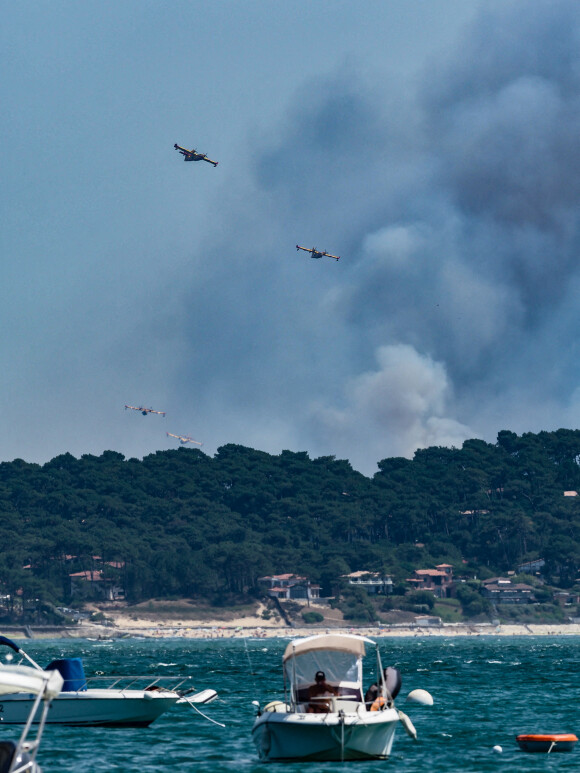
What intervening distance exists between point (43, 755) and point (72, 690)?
8.17 m

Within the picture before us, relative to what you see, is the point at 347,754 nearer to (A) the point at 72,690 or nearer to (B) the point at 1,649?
(A) the point at 72,690

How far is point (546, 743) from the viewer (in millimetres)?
45562

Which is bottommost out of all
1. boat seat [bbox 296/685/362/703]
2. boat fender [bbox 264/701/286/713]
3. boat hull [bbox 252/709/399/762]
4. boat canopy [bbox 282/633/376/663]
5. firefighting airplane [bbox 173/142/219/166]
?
boat hull [bbox 252/709/399/762]

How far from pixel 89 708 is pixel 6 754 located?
82.9 feet

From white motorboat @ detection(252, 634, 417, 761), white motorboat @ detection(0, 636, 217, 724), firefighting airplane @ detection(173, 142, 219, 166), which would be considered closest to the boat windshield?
white motorboat @ detection(252, 634, 417, 761)

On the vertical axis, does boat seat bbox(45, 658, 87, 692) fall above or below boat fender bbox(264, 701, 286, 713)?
above

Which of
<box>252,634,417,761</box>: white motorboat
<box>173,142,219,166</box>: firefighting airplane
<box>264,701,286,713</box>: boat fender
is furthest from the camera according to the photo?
<box>173,142,219,166</box>: firefighting airplane

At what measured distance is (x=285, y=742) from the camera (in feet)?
131

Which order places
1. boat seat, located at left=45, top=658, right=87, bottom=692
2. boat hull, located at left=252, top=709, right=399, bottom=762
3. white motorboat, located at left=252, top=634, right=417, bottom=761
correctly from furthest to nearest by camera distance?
boat seat, located at left=45, top=658, right=87, bottom=692 → white motorboat, located at left=252, top=634, right=417, bottom=761 → boat hull, located at left=252, top=709, right=399, bottom=762

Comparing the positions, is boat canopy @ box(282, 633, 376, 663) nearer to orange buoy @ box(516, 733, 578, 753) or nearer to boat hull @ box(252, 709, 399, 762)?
boat hull @ box(252, 709, 399, 762)

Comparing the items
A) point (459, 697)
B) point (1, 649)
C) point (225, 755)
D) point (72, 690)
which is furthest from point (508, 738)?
point (1, 649)

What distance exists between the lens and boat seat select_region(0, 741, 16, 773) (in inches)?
1096

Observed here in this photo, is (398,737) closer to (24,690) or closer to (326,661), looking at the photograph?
(326,661)

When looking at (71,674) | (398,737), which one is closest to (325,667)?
(398,737)
